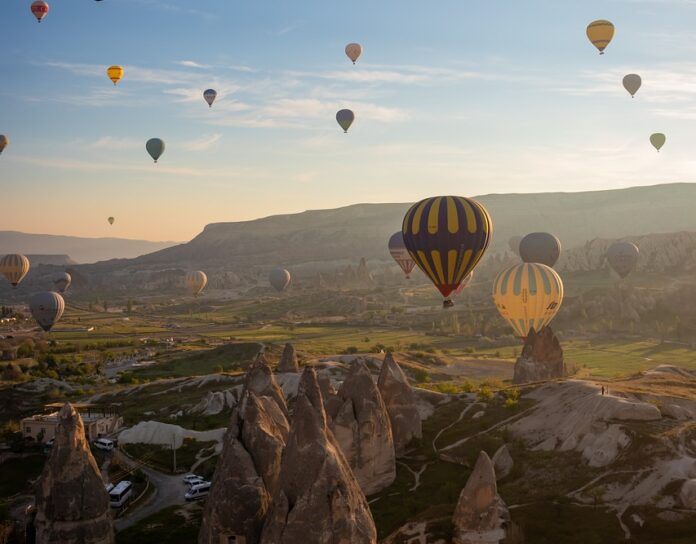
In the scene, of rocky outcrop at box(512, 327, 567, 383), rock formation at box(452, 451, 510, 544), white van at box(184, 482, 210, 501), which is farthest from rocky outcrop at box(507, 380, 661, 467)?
white van at box(184, 482, 210, 501)

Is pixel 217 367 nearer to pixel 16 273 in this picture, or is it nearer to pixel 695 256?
pixel 16 273

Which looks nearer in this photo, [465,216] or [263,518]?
[263,518]

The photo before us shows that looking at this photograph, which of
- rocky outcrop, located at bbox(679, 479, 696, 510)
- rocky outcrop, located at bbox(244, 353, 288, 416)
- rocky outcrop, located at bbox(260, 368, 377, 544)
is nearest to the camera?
rocky outcrop, located at bbox(260, 368, 377, 544)

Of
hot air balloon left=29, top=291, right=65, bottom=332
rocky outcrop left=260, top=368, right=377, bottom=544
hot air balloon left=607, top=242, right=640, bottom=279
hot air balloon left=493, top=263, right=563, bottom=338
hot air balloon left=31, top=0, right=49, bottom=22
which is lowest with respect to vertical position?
rocky outcrop left=260, top=368, right=377, bottom=544

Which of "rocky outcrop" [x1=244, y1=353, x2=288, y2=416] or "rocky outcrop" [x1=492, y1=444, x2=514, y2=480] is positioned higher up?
"rocky outcrop" [x1=244, y1=353, x2=288, y2=416]

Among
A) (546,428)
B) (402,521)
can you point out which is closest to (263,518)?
(402,521)

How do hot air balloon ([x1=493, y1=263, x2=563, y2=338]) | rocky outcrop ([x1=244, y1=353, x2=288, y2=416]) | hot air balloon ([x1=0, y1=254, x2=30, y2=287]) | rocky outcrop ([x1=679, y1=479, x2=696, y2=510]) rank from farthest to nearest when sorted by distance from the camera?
hot air balloon ([x1=0, y1=254, x2=30, y2=287]) < hot air balloon ([x1=493, y1=263, x2=563, y2=338]) < rocky outcrop ([x1=244, y1=353, x2=288, y2=416]) < rocky outcrop ([x1=679, y1=479, x2=696, y2=510])

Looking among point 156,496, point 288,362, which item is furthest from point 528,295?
point 156,496

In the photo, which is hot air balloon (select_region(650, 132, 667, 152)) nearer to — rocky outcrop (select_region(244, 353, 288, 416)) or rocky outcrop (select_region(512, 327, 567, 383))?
rocky outcrop (select_region(512, 327, 567, 383))
